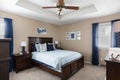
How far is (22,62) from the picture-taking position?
3650mm

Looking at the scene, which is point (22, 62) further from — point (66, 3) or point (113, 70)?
point (113, 70)

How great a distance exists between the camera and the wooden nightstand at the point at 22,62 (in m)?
3.46

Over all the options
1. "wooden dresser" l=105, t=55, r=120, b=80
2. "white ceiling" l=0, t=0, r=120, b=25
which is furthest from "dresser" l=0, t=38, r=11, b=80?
"white ceiling" l=0, t=0, r=120, b=25

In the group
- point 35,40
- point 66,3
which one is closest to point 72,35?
point 35,40

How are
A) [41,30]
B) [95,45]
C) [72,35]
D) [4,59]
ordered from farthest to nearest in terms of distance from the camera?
[72,35], [41,30], [95,45], [4,59]

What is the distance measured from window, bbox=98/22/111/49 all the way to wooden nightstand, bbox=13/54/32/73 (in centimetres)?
351

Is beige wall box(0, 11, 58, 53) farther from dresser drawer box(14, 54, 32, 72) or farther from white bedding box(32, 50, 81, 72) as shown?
white bedding box(32, 50, 81, 72)

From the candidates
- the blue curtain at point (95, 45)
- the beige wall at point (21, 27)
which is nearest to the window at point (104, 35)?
the blue curtain at point (95, 45)

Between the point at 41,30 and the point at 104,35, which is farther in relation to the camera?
the point at 41,30

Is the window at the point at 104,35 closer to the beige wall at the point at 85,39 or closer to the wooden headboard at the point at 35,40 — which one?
the beige wall at the point at 85,39

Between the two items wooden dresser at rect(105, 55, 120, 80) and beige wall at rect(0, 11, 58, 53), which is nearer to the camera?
wooden dresser at rect(105, 55, 120, 80)

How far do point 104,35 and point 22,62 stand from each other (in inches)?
158

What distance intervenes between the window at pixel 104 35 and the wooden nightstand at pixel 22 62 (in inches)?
138

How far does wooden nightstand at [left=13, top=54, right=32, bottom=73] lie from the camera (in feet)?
11.4
